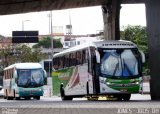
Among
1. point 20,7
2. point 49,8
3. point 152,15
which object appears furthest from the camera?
point 49,8

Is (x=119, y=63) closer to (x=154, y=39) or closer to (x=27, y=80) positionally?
(x=154, y=39)

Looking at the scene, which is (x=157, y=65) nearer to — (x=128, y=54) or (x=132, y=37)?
(x=128, y=54)

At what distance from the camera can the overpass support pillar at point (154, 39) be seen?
30.0 meters

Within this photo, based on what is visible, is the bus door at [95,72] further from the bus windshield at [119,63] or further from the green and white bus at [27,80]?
the green and white bus at [27,80]

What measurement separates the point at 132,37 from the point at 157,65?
58300 millimetres

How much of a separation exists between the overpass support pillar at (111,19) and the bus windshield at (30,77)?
6306 millimetres

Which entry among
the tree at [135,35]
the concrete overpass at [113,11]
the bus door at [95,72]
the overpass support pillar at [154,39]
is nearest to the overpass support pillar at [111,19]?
the concrete overpass at [113,11]

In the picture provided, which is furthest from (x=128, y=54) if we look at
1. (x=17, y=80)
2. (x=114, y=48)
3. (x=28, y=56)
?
Result: (x=28, y=56)

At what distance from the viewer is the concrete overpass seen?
98.9 ft

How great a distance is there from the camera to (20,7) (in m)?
35.3

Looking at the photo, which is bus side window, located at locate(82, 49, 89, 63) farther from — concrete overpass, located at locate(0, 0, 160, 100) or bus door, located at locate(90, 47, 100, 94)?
concrete overpass, located at locate(0, 0, 160, 100)

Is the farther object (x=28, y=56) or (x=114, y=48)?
(x=28, y=56)

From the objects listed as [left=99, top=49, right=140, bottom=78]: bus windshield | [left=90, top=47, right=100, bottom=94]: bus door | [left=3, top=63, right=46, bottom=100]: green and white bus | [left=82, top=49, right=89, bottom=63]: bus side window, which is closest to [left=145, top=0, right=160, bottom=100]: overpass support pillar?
[left=99, top=49, right=140, bottom=78]: bus windshield

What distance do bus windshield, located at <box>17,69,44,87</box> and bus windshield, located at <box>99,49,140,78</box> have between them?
13.9 m
